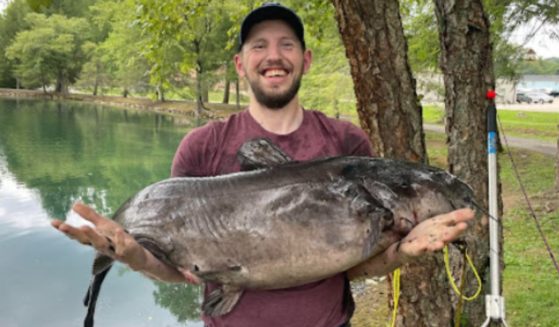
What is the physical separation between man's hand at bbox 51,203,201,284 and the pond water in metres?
6.51

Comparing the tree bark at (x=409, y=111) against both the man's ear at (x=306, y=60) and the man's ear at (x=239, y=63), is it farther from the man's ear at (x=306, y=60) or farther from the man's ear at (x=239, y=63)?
the man's ear at (x=239, y=63)

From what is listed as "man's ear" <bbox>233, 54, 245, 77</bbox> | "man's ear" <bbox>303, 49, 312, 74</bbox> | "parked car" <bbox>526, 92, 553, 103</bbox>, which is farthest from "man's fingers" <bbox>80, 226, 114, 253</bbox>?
"parked car" <bbox>526, 92, 553, 103</bbox>


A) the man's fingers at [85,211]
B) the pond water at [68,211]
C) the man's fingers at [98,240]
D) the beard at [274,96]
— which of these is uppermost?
the beard at [274,96]

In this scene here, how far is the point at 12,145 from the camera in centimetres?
2405

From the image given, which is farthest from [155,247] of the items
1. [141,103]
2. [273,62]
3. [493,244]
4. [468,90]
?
[141,103]

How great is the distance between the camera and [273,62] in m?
2.41

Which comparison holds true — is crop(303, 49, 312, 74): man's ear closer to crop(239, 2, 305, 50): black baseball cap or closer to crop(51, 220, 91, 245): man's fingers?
crop(239, 2, 305, 50): black baseball cap

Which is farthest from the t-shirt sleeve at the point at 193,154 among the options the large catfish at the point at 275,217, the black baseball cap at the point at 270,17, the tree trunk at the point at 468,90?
the tree trunk at the point at 468,90

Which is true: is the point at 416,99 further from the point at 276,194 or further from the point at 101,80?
the point at 101,80

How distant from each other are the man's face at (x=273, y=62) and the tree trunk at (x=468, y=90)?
2.05m

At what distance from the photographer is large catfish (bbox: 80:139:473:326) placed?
7.04 feet

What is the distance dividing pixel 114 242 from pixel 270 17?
129 cm

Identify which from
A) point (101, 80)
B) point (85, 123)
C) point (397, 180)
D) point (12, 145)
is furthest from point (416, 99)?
point (101, 80)

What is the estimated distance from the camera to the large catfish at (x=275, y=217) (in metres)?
2.15
